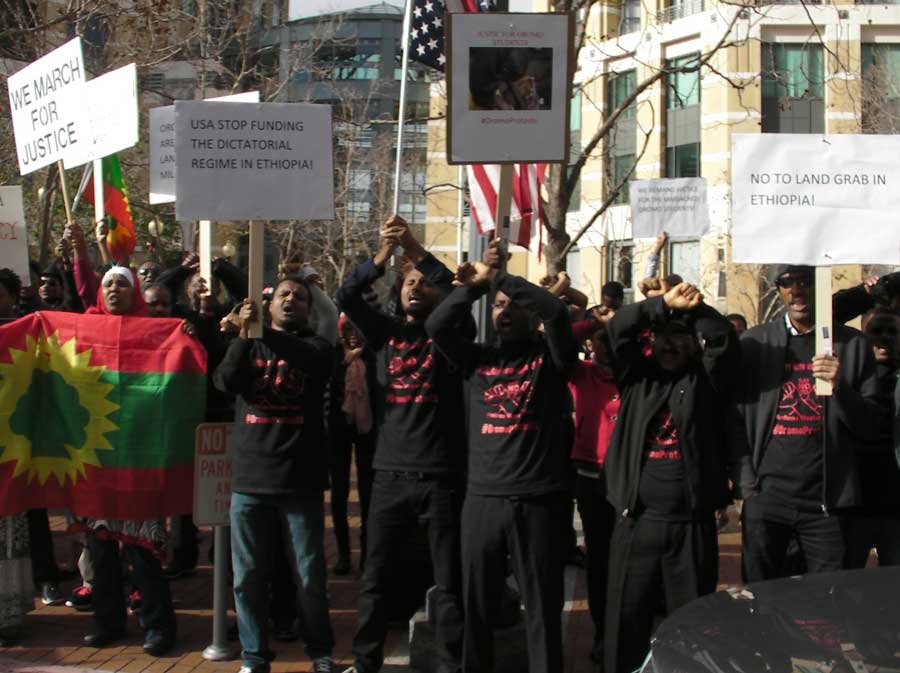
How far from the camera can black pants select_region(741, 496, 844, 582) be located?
5504mm

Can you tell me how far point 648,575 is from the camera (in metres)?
5.55

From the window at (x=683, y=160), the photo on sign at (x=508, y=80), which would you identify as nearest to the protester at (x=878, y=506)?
the photo on sign at (x=508, y=80)

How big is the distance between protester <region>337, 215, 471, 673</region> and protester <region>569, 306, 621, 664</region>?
99cm

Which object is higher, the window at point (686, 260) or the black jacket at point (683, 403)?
the window at point (686, 260)

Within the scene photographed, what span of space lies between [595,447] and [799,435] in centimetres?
164

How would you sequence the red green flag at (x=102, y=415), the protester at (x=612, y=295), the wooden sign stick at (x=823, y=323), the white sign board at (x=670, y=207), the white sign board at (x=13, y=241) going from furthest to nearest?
1. the white sign board at (x=670, y=207)
2. the protester at (x=612, y=295)
3. the white sign board at (x=13, y=241)
4. the red green flag at (x=102, y=415)
5. the wooden sign stick at (x=823, y=323)

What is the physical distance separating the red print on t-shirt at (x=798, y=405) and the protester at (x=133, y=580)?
350cm

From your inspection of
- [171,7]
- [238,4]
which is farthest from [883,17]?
[171,7]

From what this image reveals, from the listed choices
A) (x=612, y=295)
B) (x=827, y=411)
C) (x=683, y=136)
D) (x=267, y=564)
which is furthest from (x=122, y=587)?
(x=683, y=136)

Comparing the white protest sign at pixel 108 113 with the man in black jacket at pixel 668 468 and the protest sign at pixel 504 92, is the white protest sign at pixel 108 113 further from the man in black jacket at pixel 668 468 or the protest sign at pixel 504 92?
the man in black jacket at pixel 668 468

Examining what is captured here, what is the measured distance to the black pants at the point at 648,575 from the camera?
5488 mm

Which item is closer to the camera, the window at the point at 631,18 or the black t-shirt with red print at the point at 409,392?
the black t-shirt with red print at the point at 409,392

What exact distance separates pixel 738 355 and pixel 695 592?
112 cm

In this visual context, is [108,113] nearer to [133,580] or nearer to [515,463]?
[133,580]
